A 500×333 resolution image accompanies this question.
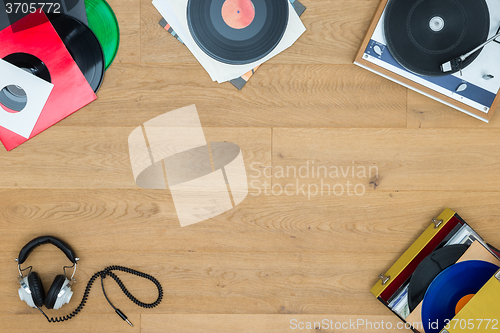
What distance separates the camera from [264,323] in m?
0.94

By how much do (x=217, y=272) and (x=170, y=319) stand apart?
0.66ft

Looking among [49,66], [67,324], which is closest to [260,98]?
[49,66]

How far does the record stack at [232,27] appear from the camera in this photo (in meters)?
0.87

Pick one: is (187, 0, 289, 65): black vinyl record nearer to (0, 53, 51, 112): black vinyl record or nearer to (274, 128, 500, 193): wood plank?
(274, 128, 500, 193): wood plank

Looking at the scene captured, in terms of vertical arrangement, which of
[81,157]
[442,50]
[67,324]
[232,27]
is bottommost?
[67,324]

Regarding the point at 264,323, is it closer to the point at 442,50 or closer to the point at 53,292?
the point at 53,292

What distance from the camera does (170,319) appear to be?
934 mm

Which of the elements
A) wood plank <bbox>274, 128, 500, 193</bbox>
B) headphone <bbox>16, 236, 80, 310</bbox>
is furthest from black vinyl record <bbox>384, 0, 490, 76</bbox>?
headphone <bbox>16, 236, 80, 310</bbox>

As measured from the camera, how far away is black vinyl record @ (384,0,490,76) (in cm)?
83

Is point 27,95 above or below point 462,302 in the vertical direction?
below

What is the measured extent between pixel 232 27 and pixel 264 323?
2.88 ft

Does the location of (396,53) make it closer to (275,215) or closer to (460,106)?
(460,106)

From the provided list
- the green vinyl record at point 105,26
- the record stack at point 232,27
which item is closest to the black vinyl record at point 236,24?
the record stack at point 232,27

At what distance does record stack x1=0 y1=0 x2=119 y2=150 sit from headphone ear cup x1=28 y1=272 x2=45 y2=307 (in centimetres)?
40
